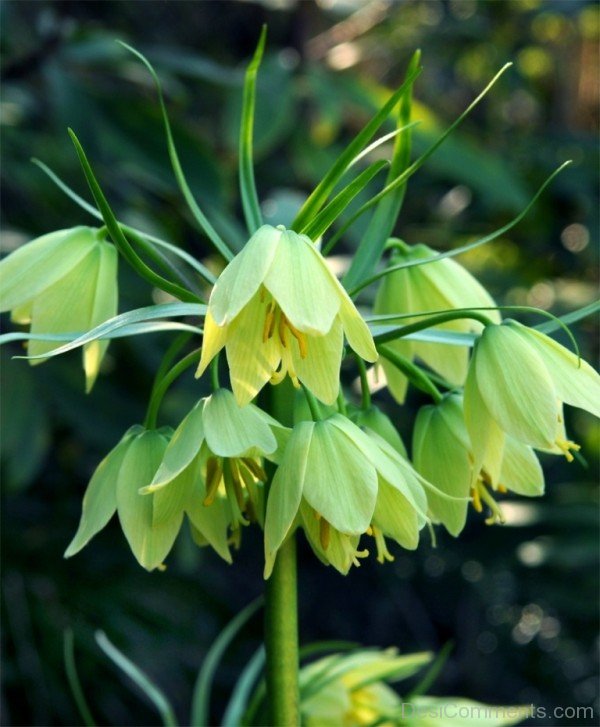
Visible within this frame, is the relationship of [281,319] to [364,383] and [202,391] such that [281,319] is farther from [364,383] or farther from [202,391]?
[202,391]

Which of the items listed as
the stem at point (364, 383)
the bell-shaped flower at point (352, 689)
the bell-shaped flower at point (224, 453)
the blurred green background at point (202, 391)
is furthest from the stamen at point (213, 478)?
the blurred green background at point (202, 391)

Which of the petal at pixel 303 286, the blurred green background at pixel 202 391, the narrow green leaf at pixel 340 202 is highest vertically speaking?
the narrow green leaf at pixel 340 202

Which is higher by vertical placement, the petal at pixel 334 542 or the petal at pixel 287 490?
the petal at pixel 287 490

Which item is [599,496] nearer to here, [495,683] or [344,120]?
Result: [495,683]

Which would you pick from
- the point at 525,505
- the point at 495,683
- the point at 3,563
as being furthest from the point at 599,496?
the point at 3,563

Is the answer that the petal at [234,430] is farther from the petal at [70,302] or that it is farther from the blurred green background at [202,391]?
the blurred green background at [202,391]

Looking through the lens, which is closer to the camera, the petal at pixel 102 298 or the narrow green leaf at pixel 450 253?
the narrow green leaf at pixel 450 253
